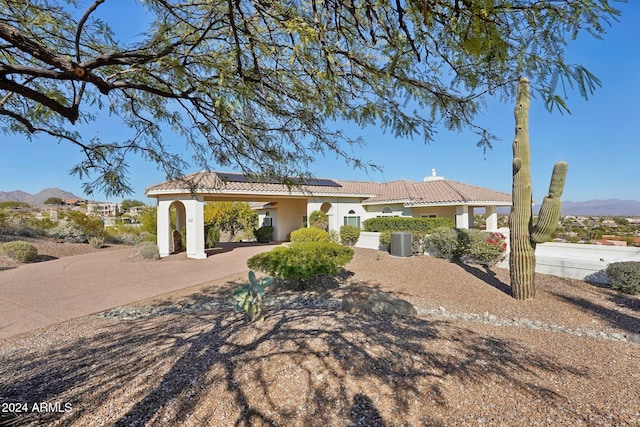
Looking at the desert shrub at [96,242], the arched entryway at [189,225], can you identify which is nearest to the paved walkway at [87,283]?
the arched entryway at [189,225]

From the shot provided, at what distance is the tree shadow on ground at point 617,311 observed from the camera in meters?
6.37

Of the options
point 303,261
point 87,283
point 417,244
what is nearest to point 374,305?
point 303,261

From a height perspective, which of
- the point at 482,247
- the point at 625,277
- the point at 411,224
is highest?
the point at 411,224

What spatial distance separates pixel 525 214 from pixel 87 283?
14.7 m

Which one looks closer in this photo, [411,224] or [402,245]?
[402,245]

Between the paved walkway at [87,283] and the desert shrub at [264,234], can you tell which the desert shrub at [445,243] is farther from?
the desert shrub at [264,234]

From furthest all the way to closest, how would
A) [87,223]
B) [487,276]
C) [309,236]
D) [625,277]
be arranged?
[87,223] < [309,236] < [487,276] < [625,277]

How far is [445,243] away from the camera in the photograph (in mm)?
13250

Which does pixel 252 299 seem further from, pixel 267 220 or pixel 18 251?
pixel 267 220

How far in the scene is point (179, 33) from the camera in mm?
3479

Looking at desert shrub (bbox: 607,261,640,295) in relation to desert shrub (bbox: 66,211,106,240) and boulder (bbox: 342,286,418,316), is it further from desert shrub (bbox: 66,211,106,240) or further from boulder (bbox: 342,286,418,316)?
desert shrub (bbox: 66,211,106,240)

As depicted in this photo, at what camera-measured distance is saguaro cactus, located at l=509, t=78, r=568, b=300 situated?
7.84 meters

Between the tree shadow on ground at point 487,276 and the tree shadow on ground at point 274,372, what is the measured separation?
491 centimetres

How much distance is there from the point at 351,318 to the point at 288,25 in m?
4.72
